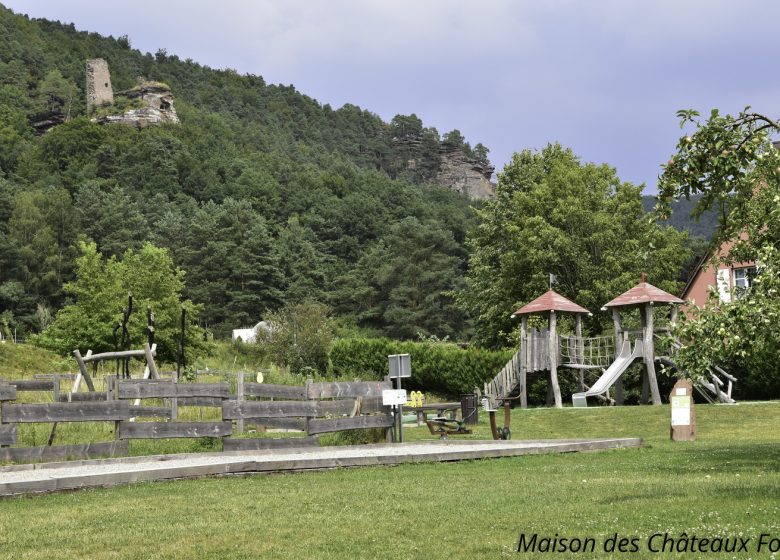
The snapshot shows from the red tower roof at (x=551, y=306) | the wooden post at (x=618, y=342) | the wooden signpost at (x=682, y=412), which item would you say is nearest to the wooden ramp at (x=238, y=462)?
the wooden signpost at (x=682, y=412)

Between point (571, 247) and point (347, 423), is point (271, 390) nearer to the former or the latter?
point (347, 423)

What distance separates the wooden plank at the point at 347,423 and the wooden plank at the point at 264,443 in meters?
0.21

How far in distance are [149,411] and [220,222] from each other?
82.9 metres

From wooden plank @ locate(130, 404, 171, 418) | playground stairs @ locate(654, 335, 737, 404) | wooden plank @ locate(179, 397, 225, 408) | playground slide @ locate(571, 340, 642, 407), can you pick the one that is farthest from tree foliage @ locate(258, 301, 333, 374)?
wooden plank @ locate(130, 404, 171, 418)

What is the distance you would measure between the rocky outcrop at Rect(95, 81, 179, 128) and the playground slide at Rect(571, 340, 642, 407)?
450 ft

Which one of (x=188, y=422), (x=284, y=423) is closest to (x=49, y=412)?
(x=188, y=422)

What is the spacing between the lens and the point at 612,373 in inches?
1346

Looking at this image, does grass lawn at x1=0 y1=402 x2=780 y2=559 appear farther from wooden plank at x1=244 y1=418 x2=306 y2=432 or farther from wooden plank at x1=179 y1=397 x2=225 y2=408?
wooden plank at x1=179 y1=397 x2=225 y2=408

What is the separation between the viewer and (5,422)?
1545 cm

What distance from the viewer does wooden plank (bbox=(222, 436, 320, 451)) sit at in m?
17.5

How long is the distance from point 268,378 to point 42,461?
24.5 meters

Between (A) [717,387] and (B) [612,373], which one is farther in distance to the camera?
(B) [612,373]

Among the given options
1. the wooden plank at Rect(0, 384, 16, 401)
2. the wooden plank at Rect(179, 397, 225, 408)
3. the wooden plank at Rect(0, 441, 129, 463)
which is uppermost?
the wooden plank at Rect(0, 384, 16, 401)

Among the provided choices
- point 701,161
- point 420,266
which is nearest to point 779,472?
point 701,161
